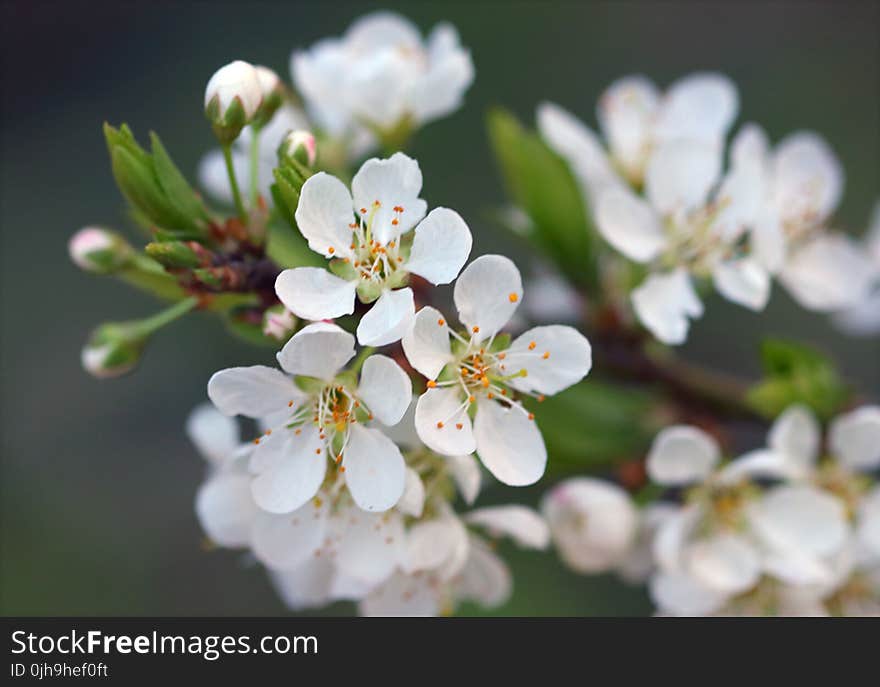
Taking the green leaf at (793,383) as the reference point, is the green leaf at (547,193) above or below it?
above

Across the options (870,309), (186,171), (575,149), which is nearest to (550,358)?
(575,149)

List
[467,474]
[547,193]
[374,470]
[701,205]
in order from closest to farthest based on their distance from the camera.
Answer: [374,470] < [467,474] < [701,205] < [547,193]

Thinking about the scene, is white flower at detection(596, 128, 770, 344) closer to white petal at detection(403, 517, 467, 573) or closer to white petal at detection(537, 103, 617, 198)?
white petal at detection(537, 103, 617, 198)

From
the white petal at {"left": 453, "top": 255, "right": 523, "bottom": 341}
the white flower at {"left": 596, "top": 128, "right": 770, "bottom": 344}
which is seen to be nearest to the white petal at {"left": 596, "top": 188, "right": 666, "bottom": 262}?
the white flower at {"left": 596, "top": 128, "right": 770, "bottom": 344}

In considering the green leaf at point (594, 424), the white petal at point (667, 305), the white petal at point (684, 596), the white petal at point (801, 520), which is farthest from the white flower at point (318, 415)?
Result: the white petal at point (801, 520)

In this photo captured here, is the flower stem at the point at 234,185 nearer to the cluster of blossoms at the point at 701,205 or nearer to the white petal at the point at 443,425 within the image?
the white petal at the point at 443,425

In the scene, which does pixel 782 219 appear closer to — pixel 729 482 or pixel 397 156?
pixel 729 482

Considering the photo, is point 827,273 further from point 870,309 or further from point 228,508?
point 228,508

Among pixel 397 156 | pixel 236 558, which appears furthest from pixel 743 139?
pixel 236 558
